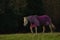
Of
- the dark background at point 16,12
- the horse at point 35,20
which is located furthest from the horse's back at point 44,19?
the dark background at point 16,12

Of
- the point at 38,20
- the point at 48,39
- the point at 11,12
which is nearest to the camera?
the point at 48,39

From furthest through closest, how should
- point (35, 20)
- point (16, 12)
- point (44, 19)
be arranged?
1. point (16, 12)
2. point (44, 19)
3. point (35, 20)

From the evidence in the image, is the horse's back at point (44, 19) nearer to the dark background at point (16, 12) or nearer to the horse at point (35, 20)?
the horse at point (35, 20)

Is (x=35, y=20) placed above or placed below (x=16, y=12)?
below

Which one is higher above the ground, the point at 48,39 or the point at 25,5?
the point at 25,5

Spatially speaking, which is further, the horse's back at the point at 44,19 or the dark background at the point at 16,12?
the dark background at the point at 16,12

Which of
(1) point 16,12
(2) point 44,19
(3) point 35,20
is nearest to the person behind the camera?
(3) point 35,20

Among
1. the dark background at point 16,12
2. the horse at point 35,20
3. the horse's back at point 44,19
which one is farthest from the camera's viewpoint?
the dark background at point 16,12

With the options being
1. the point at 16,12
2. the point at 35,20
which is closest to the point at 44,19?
the point at 35,20

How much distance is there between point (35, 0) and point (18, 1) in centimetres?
97

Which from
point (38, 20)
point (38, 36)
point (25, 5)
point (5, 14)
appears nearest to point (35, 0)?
point (25, 5)

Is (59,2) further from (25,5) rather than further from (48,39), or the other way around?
(48,39)

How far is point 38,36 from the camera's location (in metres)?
12.3

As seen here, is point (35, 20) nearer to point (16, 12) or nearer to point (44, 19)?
point (44, 19)
